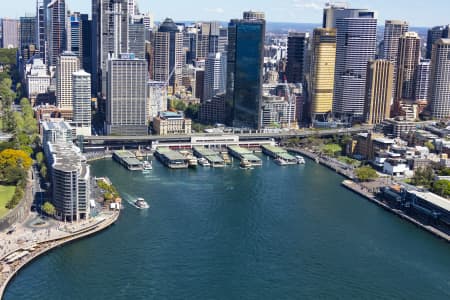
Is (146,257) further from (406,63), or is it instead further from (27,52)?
(27,52)

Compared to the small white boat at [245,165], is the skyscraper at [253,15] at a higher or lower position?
higher

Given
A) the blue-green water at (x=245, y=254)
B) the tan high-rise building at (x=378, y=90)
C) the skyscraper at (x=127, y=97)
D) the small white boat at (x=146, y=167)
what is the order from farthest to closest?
the tan high-rise building at (x=378, y=90) < the skyscraper at (x=127, y=97) < the small white boat at (x=146, y=167) < the blue-green water at (x=245, y=254)

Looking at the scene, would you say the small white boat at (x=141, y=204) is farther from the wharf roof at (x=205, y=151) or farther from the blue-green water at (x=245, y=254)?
the wharf roof at (x=205, y=151)

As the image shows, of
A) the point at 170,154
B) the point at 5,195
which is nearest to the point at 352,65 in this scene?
the point at 170,154

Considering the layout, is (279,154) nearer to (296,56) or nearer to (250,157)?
(250,157)

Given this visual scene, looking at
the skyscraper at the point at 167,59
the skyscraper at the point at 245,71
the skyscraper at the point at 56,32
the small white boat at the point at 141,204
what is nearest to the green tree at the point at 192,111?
the skyscraper at the point at 245,71

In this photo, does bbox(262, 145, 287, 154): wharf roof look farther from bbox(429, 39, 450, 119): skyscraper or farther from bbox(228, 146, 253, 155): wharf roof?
bbox(429, 39, 450, 119): skyscraper

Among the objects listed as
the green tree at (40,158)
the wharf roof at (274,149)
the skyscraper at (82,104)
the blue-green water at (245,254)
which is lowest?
the blue-green water at (245,254)

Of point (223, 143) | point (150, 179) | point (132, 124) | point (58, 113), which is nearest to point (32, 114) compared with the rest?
point (58, 113)
